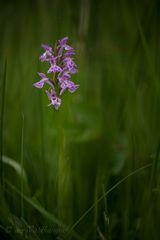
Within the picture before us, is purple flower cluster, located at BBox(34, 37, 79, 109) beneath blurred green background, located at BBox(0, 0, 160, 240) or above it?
above

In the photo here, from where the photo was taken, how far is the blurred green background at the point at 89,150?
1.81m

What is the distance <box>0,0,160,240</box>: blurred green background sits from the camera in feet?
5.95

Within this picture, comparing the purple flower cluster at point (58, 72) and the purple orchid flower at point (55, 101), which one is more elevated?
the purple flower cluster at point (58, 72)

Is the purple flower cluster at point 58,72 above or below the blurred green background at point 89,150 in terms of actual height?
above

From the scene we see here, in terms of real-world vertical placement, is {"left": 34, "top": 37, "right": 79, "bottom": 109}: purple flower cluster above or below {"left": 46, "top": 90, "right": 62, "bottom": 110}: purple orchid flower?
above

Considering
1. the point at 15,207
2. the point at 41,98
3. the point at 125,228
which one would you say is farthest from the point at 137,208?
the point at 41,98

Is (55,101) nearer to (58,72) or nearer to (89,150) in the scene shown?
(58,72)

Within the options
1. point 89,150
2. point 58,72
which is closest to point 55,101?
point 58,72

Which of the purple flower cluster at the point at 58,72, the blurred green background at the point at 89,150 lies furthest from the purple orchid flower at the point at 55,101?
the blurred green background at the point at 89,150

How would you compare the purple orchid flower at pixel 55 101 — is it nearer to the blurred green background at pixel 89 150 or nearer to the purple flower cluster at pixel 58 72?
the purple flower cluster at pixel 58 72

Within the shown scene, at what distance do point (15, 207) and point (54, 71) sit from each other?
77cm

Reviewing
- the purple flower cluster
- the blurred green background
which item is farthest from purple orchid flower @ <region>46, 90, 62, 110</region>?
the blurred green background

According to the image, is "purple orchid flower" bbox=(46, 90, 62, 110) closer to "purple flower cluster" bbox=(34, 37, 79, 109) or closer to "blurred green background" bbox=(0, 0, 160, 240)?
"purple flower cluster" bbox=(34, 37, 79, 109)

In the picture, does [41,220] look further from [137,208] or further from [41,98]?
[41,98]
